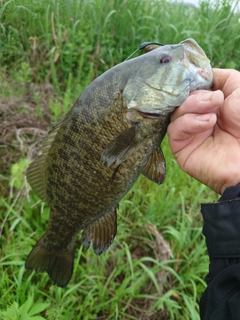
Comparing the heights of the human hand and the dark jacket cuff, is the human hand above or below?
above

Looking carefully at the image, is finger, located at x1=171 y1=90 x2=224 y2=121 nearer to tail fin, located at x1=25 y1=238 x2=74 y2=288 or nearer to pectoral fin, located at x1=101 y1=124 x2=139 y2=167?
pectoral fin, located at x1=101 y1=124 x2=139 y2=167

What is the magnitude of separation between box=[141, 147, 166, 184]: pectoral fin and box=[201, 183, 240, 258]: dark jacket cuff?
0.28 meters

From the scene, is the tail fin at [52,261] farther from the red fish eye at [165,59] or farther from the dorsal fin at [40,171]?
the red fish eye at [165,59]

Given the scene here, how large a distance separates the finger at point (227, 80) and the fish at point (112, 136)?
159mm

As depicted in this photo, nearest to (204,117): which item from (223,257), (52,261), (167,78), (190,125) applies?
(190,125)

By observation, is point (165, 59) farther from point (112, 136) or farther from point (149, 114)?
point (112, 136)

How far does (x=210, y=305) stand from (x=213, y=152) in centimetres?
63

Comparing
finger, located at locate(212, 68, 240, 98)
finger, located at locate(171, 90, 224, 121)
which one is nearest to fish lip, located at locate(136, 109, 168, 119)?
finger, located at locate(171, 90, 224, 121)

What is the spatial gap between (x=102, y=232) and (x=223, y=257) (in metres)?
0.64

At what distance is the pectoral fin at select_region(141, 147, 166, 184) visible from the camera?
1646 millimetres

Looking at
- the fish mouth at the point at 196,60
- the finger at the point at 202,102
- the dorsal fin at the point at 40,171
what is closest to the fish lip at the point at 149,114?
the finger at the point at 202,102

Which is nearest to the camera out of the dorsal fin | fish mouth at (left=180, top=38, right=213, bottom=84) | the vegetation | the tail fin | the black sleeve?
the black sleeve

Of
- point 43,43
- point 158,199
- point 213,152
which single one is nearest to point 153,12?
point 43,43

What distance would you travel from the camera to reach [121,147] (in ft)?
4.73
